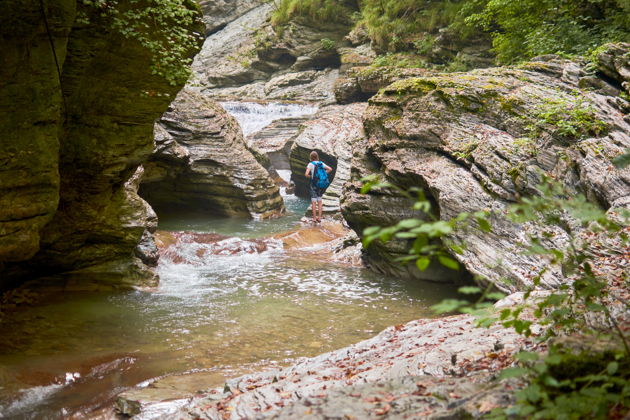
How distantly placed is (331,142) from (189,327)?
14.3m

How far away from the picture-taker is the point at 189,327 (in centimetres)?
775

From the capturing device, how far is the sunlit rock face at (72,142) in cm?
567

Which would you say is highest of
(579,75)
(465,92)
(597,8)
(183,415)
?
(597,8)

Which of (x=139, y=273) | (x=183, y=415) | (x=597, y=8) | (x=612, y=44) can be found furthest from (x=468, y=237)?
(x=597, y=8)

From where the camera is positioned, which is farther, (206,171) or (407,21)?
(407,21)

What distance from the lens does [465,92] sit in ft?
31.3

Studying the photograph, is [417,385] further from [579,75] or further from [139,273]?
[579,75]

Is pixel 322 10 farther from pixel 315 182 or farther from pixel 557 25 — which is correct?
Answer: pixel 557 25

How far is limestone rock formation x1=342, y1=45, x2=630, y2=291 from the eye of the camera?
746 cm

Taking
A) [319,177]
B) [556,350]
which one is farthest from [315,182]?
[556,350]

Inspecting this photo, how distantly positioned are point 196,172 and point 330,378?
45.3ft

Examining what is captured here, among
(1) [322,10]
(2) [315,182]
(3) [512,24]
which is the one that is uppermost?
(1) [322,10]

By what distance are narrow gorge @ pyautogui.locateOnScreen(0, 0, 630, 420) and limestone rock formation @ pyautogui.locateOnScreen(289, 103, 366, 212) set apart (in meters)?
4.33

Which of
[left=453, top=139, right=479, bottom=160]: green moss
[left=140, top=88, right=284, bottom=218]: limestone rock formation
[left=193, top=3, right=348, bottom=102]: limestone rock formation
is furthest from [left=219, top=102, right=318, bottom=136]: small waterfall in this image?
[left=453, top=139, right=479, bottom=160]: green moss
